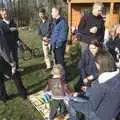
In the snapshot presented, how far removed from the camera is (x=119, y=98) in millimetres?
4977

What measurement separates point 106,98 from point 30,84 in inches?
144

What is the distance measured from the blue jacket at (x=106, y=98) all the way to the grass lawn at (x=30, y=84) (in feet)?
5.61

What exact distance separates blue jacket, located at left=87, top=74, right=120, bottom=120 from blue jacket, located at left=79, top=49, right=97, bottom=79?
1504mm

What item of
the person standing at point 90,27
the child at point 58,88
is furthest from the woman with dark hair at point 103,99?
the person standing at point 90,27

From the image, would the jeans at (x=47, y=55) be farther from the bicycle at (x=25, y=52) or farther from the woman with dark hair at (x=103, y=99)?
the woman with dark hair at (x=103, y=99)

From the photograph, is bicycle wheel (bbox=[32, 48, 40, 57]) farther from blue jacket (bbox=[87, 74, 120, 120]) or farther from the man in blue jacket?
blue jacket (bbox=[87, 74, 120, 120])

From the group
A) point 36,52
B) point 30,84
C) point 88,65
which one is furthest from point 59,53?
point 36,52

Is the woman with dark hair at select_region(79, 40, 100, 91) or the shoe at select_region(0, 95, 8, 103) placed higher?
the woman with dark hair at select_region(79, 40, 100, 91)

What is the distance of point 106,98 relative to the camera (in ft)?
16.4

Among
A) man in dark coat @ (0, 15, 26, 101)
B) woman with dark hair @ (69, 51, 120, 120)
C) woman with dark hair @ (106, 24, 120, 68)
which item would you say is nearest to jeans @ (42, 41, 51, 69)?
woman with dark hair @ (106, 24, 120, 68)

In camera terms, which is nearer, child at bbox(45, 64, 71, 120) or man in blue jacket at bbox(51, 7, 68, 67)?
child at bbox(45, 64, 71, 120)

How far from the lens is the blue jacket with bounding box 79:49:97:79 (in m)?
6.67

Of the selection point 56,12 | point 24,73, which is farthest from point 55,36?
point 24,73

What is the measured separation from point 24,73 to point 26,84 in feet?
3.36
